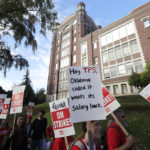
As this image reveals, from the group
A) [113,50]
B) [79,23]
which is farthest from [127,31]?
[79,23]

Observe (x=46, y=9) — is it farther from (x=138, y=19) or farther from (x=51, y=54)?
(x=51, y=54)

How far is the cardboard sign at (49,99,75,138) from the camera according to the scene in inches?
115

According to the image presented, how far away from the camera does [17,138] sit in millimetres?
3486

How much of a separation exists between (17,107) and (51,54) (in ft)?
138

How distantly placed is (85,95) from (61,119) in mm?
1373

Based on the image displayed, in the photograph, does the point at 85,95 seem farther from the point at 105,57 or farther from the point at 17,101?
the point at 105,57

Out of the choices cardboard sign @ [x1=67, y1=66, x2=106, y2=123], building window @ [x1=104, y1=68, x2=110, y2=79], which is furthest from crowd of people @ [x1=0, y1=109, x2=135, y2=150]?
building window @ [x1=104, y1=68, x2=110, y2=79]

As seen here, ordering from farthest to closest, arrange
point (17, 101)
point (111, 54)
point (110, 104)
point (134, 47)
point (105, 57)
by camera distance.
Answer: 1. point (105, 57)
2. point (111, 54)
3. point (134, 47)
4. point (17, 101)
5. point (110, 104)

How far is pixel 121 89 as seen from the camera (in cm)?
2478

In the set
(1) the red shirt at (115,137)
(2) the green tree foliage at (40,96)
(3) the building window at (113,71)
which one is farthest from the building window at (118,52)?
(2) the green tree foliage at (40,96)

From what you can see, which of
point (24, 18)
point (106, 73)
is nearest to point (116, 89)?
point (106, 73)

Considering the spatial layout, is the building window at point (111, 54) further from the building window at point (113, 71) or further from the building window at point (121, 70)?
the building window at point (121, 70)

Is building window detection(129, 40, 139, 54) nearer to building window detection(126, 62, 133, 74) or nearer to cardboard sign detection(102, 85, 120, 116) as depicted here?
building window detection(126, 62, 133, 74)

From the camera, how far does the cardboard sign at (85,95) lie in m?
2.05
